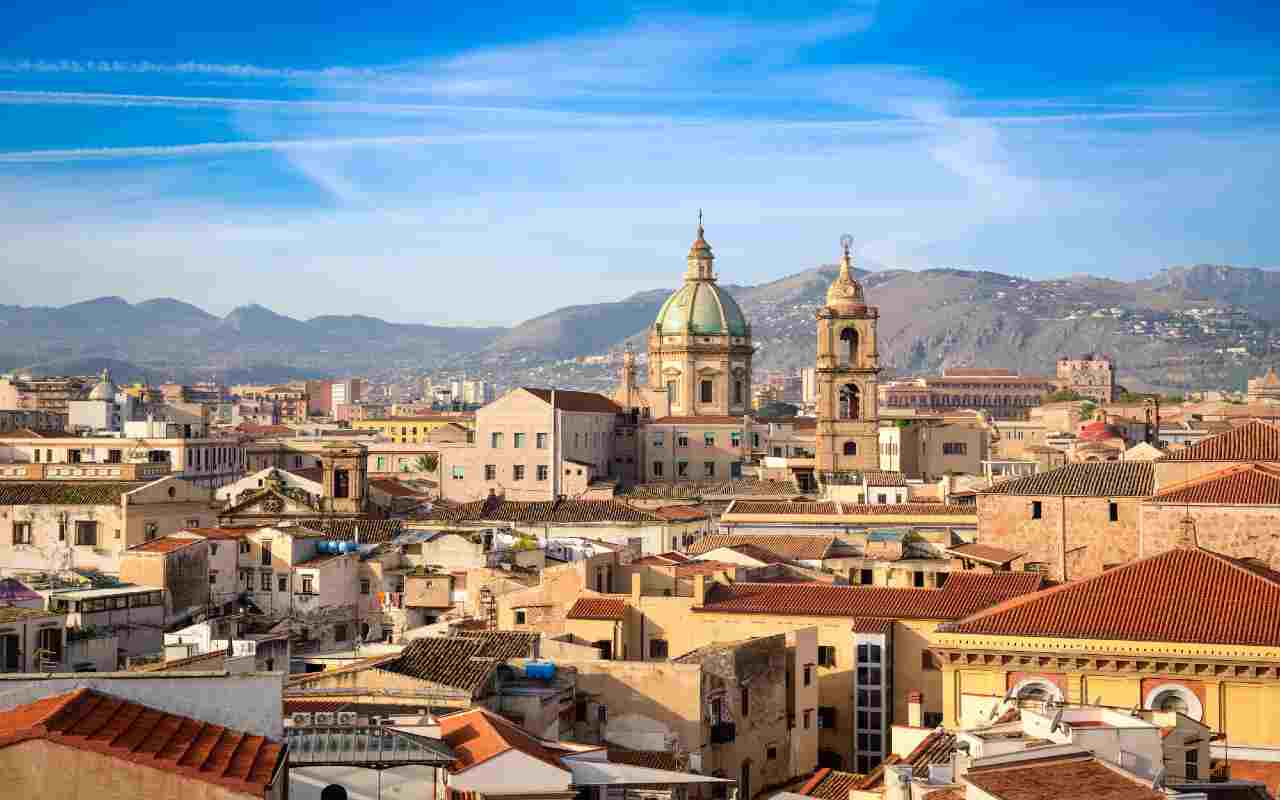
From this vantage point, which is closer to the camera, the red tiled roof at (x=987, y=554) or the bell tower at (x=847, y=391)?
the red tiled roof at (x=987, y=554)

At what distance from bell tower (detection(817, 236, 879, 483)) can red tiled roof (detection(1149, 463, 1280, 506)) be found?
43423 mm

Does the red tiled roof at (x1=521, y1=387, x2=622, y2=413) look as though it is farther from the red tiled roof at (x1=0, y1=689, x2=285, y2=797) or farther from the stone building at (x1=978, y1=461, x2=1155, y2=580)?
the red tiled roof at (x1=0, y1=689, x2=285, y2=797)

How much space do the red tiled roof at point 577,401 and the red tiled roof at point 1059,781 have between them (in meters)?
66.3

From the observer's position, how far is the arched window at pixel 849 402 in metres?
90.8

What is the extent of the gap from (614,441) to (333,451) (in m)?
31.3

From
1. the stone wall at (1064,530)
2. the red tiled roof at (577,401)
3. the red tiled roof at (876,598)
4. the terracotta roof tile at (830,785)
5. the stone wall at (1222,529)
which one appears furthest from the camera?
the red tiled roof at (577,401)

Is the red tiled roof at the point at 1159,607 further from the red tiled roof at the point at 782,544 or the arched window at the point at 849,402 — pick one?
the arched window at the point at 849,402

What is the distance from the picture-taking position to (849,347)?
301 ft

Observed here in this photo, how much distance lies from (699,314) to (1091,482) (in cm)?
5659

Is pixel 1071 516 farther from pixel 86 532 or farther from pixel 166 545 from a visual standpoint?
pixel 86 532

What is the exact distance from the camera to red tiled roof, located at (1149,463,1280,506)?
146ft

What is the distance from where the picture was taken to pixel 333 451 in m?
66.4

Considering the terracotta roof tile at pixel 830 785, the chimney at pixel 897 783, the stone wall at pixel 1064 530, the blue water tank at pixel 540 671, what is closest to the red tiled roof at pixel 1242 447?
the stone wall at pixel 1064 530

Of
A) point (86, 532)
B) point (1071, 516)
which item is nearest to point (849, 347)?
point (1071, 516)
